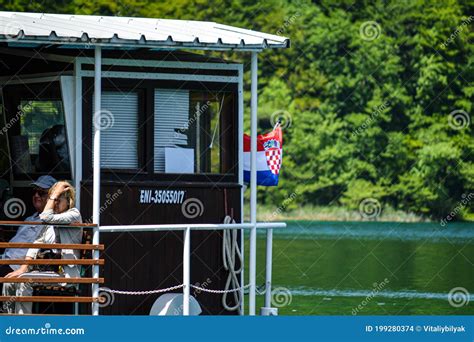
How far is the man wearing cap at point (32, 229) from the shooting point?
511 inches

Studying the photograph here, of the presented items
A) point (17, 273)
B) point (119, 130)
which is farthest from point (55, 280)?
point (119, 130)

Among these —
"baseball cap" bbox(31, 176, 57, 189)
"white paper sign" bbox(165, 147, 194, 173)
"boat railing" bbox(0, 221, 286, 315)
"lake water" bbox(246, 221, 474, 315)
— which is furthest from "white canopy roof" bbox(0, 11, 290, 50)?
"lake water" bbox(246, 221, 474, 315)

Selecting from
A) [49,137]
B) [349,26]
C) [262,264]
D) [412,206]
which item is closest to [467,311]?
[49,137]

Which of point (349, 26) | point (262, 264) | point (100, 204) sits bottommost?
point (262, 264)

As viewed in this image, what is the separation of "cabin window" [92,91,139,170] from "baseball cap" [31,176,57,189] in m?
0.48

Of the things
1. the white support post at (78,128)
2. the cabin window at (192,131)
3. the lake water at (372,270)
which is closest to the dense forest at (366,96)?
the lake water at (372,270)

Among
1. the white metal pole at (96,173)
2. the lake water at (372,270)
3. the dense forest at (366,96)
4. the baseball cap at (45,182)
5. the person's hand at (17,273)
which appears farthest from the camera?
the dense forest at (366,96)

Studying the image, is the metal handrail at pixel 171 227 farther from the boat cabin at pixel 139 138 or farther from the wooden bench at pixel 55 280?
the wooden bench at pixel 55 280

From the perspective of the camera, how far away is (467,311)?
2059 centimetres

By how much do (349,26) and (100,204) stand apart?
1806 inches

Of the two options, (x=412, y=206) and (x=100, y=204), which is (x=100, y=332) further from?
(x=412, y=206)

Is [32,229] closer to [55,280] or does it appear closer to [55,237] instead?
[55,237]

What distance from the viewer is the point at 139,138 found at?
13.6 metres

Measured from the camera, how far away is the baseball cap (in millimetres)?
13172
